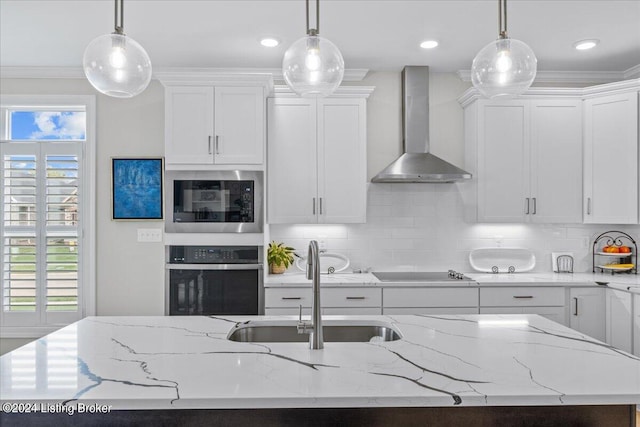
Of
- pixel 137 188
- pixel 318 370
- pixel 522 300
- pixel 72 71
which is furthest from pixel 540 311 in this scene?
pixel 72 71

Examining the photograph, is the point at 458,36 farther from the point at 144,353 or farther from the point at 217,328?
the point at 144,353

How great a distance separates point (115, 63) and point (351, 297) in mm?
2393

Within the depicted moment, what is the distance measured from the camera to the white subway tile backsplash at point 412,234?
3998mm

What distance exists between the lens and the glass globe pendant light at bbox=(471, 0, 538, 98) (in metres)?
1.60

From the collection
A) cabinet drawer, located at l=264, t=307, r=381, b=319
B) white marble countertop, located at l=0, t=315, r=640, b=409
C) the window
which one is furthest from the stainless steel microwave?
white marble countertop, located at l=0, t=315, r=640, b=409

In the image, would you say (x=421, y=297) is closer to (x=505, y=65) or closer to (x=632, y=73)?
(x=505, y=65)

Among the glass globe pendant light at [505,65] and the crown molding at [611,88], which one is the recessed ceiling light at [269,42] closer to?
the glass globe pendant light at [505,65]

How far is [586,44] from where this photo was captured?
11.0 feet

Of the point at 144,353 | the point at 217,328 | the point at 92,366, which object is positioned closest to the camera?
the point at 92,366

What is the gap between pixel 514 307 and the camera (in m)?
3.44

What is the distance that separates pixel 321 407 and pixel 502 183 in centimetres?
300

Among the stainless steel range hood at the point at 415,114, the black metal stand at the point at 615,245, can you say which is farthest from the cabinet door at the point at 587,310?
the stainless steel range hood at the point at 415,114

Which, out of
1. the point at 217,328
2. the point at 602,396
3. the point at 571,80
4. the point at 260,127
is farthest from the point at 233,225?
the point at 571,80

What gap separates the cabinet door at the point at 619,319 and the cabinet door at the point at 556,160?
0.68 metres
